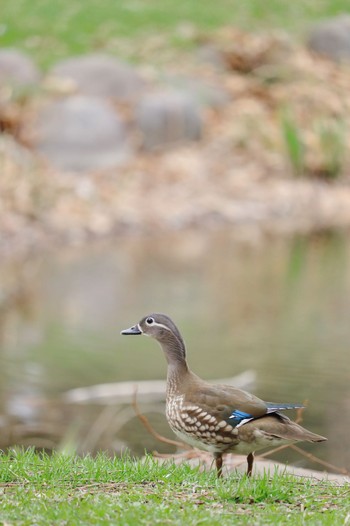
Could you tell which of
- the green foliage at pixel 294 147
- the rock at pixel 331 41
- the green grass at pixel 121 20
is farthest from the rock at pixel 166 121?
the rock at pixel 331 41

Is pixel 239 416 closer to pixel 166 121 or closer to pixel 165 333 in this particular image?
pixel 165 333

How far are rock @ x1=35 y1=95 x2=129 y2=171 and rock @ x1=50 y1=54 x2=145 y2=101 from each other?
4.40ft

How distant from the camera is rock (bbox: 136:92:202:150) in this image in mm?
25609

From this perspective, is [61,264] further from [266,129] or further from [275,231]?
[266,129]

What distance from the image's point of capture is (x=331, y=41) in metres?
31.5

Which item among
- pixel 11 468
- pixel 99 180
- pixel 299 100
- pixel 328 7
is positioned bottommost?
pixel 11 468

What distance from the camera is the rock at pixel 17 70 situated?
26.1m

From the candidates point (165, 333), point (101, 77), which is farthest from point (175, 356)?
point (101, 77)

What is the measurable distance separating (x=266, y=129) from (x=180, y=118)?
1.90m

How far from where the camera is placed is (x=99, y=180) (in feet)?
76.9

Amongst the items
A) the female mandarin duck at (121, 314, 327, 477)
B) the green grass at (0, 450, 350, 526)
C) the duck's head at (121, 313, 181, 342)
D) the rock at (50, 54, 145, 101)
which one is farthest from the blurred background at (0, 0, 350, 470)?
the green grass at (0, 450, 350, 526)

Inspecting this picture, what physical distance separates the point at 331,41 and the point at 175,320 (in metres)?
18.1

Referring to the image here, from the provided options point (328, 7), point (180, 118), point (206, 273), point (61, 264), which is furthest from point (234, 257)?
point (328, 7)

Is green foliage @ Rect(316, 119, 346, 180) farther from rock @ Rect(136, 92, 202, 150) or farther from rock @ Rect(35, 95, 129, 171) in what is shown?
rock @ Rect(35, 95, 129, 171)
